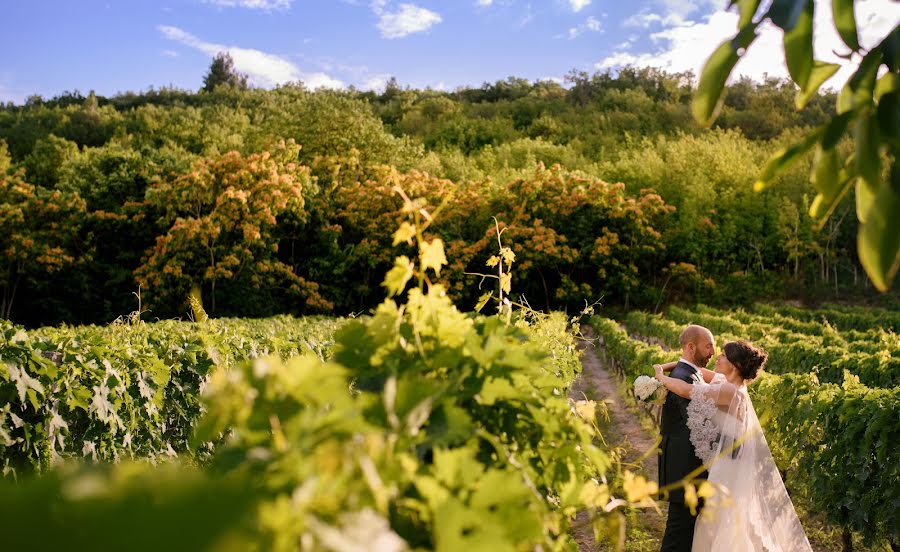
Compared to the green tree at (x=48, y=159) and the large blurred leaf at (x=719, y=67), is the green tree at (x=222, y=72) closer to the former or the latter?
the green tree at (x=48, y=159)

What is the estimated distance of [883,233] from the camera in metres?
0.92

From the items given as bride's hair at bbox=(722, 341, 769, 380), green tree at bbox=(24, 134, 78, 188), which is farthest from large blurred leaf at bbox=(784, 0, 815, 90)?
green tree at bbox=(24, 134, 78, 188)

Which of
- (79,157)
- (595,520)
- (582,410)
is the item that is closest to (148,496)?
(595,520)

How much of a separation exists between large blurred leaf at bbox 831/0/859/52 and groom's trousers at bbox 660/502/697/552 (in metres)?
4.10

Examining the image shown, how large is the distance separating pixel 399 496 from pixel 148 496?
44cm

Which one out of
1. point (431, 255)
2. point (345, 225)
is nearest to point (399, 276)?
point (431, 255)

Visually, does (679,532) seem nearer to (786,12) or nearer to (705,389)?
(705,389)

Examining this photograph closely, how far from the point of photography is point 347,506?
69 cm

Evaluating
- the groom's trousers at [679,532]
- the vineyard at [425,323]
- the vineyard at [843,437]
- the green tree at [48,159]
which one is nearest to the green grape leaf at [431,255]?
the vineyard at [425,323]

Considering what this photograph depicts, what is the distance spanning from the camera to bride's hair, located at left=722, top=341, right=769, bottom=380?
4.50 meters

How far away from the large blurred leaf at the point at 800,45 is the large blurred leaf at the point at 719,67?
0.07m

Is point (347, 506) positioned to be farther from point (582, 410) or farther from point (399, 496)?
point (582, 410)

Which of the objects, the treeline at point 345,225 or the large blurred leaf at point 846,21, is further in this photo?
the treeline at point 345,225

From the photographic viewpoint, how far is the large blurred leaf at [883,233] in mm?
916
